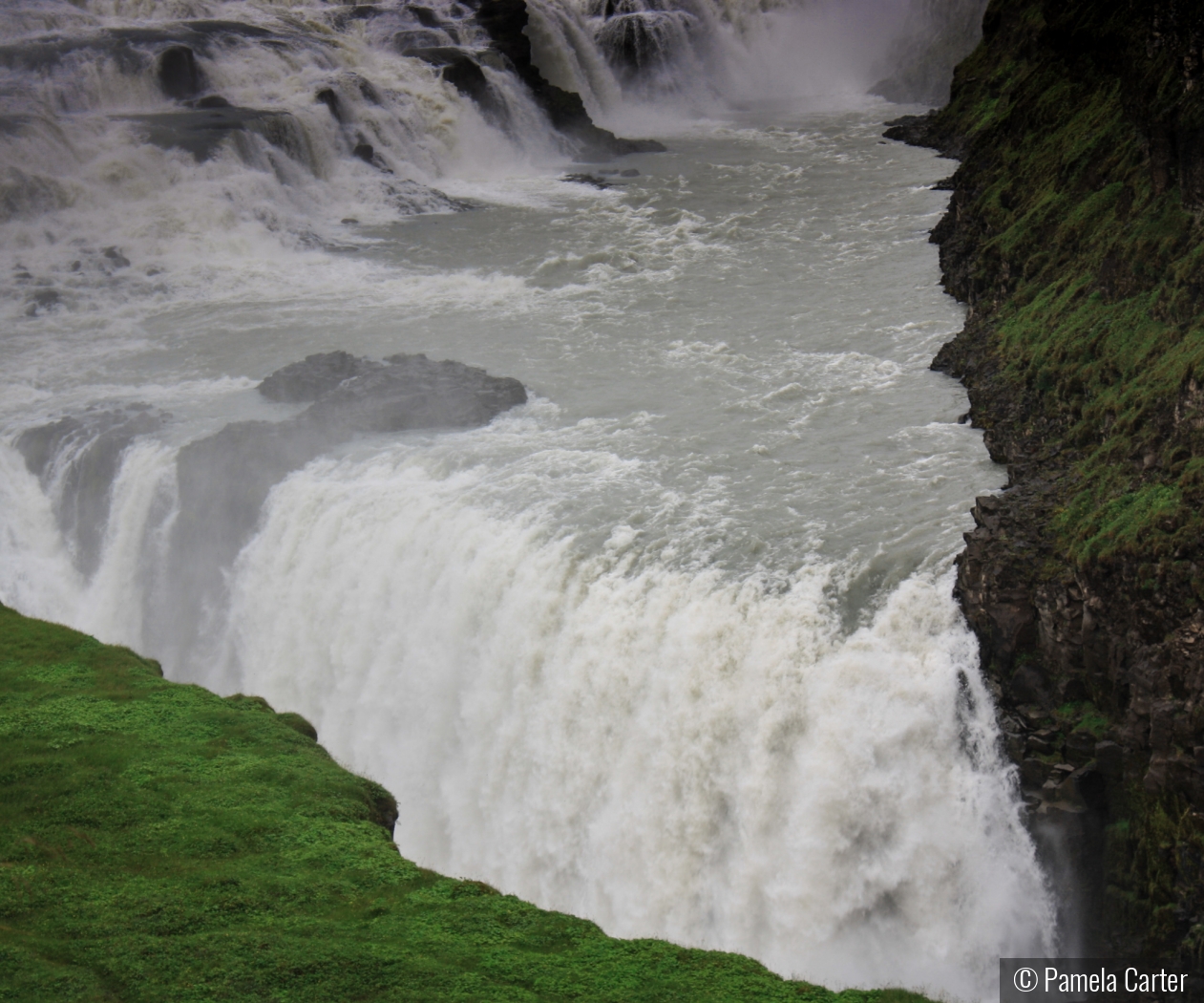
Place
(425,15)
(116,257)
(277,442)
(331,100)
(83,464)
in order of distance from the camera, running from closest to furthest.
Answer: (277,442) → (83,464) → (116,257) → (331,100) → (425,15)

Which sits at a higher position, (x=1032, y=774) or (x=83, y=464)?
(x=83, y=464)

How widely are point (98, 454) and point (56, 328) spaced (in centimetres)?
780

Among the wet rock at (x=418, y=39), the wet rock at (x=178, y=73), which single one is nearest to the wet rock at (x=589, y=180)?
the wet rock at (x=418, y=39)

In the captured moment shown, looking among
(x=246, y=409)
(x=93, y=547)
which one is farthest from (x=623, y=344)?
(x=93, y=547)

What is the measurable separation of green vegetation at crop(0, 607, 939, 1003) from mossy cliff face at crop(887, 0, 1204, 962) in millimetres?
3846

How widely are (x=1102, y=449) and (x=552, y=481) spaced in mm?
8316

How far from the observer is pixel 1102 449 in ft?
51.5

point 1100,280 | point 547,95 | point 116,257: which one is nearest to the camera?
point 1100,280

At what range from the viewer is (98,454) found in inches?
928

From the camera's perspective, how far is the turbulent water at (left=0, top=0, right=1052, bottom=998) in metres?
13.9

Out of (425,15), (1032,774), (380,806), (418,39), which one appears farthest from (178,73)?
(1032,774)

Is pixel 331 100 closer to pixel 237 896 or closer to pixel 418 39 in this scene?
pixel 418 39

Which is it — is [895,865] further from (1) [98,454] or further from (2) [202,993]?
(1) [98,454]

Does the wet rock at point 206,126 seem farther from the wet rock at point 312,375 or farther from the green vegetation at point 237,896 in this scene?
the green vegetation at point 237,896
